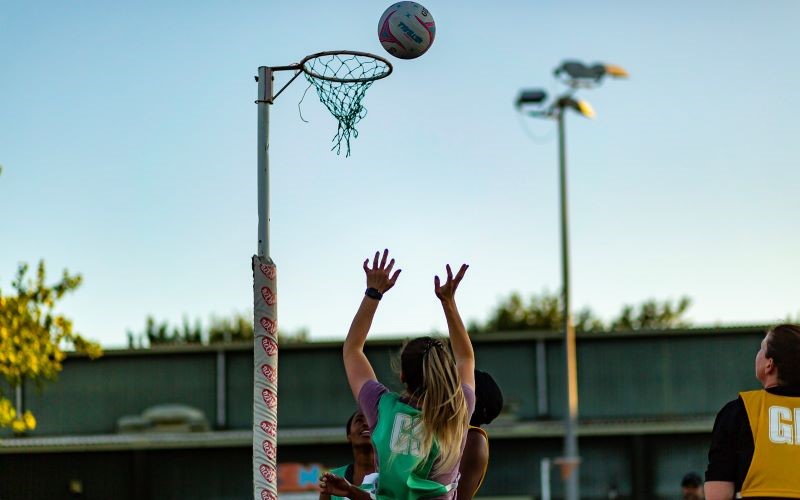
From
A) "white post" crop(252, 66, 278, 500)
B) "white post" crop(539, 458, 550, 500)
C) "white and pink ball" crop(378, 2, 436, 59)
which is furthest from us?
"white post" crop(539, 458, 550, 500)

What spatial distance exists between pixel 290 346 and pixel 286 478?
3.19 meters

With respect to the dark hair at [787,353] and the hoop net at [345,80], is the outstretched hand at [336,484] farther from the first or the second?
the hoop net at [345,80]

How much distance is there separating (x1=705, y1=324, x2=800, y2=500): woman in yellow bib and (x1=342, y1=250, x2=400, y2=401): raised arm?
4.89ft

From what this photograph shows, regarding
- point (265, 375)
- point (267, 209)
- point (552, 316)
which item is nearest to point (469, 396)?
point (265, 375)

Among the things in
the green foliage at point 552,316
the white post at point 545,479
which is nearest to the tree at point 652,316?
the green foliage at point 552,316

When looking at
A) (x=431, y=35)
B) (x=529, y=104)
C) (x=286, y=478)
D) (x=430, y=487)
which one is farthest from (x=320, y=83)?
(x=286, y=478)

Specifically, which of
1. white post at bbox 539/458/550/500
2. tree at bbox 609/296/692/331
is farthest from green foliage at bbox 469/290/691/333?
white post at bbox 539/458/550/500

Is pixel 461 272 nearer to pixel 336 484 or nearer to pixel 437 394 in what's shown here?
pixel 437 394

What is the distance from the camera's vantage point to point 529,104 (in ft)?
88.4

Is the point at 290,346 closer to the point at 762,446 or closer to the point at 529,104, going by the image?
the point at 529,104

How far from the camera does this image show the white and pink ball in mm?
10383

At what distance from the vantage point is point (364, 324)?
594 centimetres

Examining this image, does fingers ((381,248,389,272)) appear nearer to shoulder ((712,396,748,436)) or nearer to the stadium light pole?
shoulder ((712,396,748,436))

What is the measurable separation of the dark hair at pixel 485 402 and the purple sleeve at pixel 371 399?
0.52m
